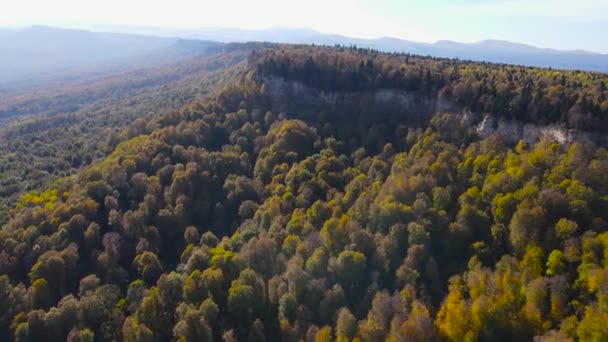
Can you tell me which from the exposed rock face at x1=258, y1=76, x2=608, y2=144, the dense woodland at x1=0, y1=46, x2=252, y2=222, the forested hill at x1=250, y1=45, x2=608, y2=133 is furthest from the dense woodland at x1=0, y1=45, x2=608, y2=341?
the dense woodland at x1=0, y1=46, x2=252, y2=222

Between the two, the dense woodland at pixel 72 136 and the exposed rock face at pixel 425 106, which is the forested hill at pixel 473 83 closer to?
the exposed rock face at pixel 425 106

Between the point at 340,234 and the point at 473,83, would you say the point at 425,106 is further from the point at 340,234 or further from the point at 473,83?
the point at 340,234

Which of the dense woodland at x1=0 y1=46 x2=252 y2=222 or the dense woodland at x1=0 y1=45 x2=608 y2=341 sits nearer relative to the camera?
the dense woodland at x1=0 y1=45 x2=608 y2=341

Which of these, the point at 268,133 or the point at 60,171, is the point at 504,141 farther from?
the point at 60,171

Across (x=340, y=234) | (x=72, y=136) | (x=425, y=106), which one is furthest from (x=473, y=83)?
(x=72, y=136)

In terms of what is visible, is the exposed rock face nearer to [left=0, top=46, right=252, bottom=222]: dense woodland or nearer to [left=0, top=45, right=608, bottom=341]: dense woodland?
[left=0, top=45, right=608, bottom=341]: dense woodland
